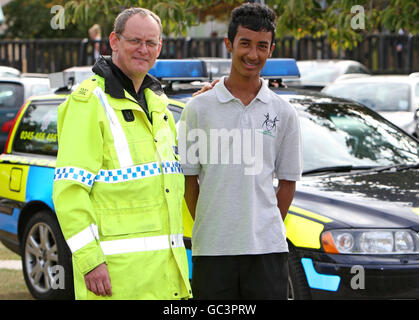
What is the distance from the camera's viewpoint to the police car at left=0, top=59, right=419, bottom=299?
471 centimetres

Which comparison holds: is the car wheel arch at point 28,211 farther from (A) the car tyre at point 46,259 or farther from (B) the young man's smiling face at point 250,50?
(B) the young man's smiling face at point 250,50

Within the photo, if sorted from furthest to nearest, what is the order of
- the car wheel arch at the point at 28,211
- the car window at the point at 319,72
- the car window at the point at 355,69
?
the car window at the point at 355,69
the car window at the point at 319,72
the car wheel arch at the point at 28,211

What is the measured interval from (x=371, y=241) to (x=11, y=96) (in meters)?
9.87

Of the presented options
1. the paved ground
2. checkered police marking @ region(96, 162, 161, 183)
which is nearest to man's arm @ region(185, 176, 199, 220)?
checkered police marking @ region(96, 162, 161, 183)

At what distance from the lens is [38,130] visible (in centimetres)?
683

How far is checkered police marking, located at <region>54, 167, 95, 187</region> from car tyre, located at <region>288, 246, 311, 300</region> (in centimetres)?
189

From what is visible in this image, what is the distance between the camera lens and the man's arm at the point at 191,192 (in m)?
3.69

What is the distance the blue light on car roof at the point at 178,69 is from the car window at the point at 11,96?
26.2ft

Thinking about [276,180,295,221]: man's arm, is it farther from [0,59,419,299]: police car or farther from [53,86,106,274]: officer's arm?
[53,86,106,274]: officer's arm

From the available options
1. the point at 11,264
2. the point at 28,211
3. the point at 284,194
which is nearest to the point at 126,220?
the point at 284,194

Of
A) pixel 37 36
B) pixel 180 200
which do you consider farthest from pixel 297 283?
pixel 37 36

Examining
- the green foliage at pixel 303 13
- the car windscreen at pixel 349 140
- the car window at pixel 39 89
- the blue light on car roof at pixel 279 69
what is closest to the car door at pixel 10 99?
the car window at pixel 39 89
